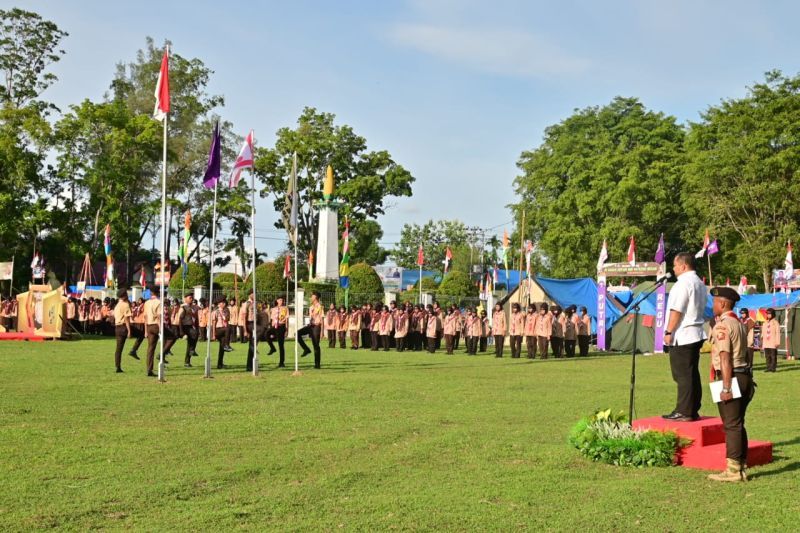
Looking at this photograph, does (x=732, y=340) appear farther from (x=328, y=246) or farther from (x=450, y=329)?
(x=328, y=246)

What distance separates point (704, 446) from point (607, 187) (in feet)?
139

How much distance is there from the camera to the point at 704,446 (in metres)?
8.52

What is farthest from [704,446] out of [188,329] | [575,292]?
[575,292]

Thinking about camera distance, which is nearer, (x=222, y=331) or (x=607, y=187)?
(x=222, y=331)

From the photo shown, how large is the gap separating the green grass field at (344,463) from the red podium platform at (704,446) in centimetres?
18

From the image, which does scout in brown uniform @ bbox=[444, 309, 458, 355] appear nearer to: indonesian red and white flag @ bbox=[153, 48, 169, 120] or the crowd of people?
the crowd of people

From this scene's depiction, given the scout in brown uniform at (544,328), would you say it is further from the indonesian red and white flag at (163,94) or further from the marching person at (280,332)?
the indonesian red and white flag at (163,94)

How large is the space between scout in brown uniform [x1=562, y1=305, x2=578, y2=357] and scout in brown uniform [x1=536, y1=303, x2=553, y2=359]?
78 cm

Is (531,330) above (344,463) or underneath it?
above

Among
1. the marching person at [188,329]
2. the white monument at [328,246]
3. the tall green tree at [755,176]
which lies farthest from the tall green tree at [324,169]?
the marching person at [188,329]

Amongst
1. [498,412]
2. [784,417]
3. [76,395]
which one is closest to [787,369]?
[784,417]

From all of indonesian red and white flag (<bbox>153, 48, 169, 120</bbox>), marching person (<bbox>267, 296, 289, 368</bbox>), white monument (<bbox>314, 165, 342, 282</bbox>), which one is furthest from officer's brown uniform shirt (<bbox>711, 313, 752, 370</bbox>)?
white monument (<bbox>314, 165, 342, 282</bbox>)

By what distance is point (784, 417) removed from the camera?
12.4 metres

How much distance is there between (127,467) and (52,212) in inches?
1652
